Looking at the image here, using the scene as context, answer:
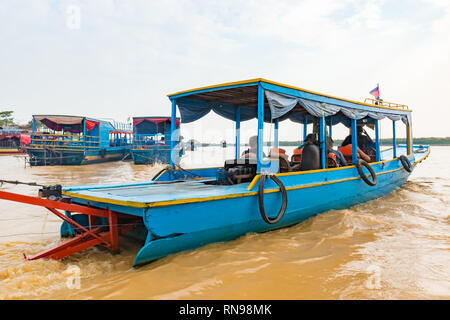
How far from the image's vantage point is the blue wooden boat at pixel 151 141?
20.2m

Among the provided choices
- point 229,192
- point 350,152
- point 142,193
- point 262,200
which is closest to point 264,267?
point 262,200

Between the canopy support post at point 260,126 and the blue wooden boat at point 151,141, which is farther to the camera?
the blue wooden boat at point 151,141

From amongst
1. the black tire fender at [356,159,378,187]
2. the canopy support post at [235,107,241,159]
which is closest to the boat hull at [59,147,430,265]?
the black tire fender at [356,159,378,187]

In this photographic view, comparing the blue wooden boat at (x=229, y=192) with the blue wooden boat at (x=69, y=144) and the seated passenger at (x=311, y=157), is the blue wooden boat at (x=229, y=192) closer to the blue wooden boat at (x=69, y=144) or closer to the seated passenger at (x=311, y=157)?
the seated passenger at (x=311, y=157)

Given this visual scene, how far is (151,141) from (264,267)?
19.1m

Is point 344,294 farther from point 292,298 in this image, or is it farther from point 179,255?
point 179,255

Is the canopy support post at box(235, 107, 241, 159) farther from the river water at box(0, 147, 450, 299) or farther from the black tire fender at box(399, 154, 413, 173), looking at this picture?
the black tire fender at box(399, 154, 413, 173)

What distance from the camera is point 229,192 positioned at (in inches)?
157

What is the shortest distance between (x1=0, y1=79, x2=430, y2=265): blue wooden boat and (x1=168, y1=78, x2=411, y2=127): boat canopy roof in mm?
18

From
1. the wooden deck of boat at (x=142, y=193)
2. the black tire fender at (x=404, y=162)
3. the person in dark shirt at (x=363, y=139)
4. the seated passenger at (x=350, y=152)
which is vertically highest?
the person in dark shirt at (x=363, y=139)

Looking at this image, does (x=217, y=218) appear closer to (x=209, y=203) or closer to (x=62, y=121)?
(x=209, y=203)

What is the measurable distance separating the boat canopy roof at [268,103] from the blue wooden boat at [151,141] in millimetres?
13888

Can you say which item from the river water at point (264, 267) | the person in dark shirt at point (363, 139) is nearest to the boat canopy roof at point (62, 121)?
the river water at point (264, 267)
